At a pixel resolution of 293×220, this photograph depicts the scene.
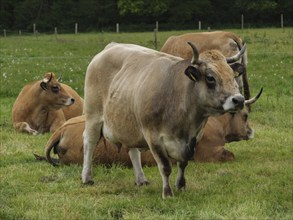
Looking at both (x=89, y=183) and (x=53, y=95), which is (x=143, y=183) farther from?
(x=53, y=95)

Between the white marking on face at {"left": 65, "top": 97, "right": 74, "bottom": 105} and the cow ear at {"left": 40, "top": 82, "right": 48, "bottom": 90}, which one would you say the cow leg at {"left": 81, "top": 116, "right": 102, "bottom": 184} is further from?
the cow ear at {"left": 40, "top": 82, "right": 48, "bottom": 90}

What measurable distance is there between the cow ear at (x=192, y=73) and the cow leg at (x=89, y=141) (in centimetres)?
183

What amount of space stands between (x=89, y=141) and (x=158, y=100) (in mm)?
1593

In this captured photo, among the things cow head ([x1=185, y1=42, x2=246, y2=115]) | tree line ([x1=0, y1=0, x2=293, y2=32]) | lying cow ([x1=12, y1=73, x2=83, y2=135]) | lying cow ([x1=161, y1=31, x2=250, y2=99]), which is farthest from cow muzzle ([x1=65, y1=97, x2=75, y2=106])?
tree line ([x1=0, y1=0, x2=293, y2=32])

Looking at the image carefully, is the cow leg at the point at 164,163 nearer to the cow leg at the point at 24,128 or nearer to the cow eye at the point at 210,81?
the cow eye at the point at 210,81

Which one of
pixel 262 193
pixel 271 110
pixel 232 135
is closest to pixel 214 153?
Answer: pixel 232 135

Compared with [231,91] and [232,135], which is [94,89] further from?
[232,135]

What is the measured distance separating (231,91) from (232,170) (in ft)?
7.77

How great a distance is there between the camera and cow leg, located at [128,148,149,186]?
7.35 m

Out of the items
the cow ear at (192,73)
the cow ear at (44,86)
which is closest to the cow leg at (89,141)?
the cow ear at (192,73)

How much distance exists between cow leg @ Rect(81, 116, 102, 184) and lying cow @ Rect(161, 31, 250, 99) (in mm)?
5692

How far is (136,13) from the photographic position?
6556 cm

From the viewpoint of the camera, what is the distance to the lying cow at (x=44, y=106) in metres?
12.3

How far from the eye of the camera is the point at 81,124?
344 inches
